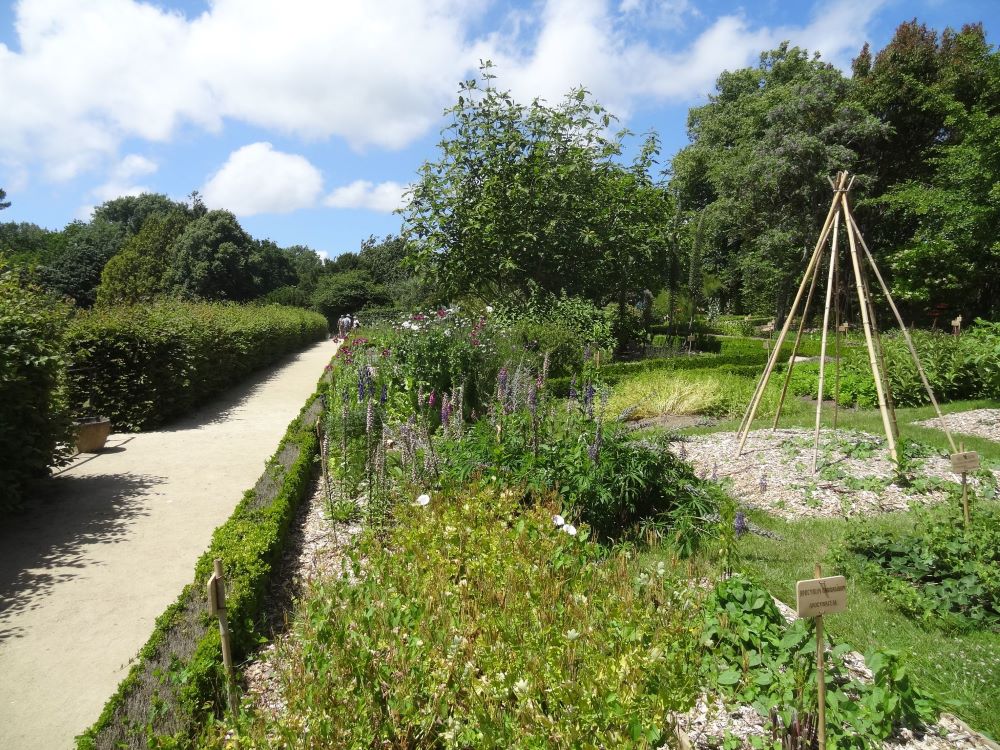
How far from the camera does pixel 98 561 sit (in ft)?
13.7

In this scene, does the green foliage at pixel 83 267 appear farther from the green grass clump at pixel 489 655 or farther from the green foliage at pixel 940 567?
the green foliage at pixel 940 567

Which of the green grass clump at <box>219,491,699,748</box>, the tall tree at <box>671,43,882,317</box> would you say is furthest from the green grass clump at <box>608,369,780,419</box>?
the tall tree at <box>671,43,882,317</box>

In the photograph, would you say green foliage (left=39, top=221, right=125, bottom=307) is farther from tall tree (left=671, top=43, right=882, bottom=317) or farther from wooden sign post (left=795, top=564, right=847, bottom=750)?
wooden sign post (left=795, top=564, right=847, bottom=750)

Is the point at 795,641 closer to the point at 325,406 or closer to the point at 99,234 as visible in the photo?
the point at 325,406

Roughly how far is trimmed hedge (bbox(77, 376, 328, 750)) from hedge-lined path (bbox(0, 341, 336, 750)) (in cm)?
40

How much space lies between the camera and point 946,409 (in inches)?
316

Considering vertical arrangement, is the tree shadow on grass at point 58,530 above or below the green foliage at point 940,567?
below

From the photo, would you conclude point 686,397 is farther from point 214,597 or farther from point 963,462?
point 214,597

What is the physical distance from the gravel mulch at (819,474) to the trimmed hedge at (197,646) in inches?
117

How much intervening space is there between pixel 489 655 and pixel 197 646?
1486 millimetres

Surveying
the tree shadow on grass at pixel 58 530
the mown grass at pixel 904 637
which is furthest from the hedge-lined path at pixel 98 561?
the mown grass at pixel 904 637

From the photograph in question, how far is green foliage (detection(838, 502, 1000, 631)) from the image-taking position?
2914 millimetres

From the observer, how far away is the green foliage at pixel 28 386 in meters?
4.69

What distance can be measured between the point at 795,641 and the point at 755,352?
535 inches
